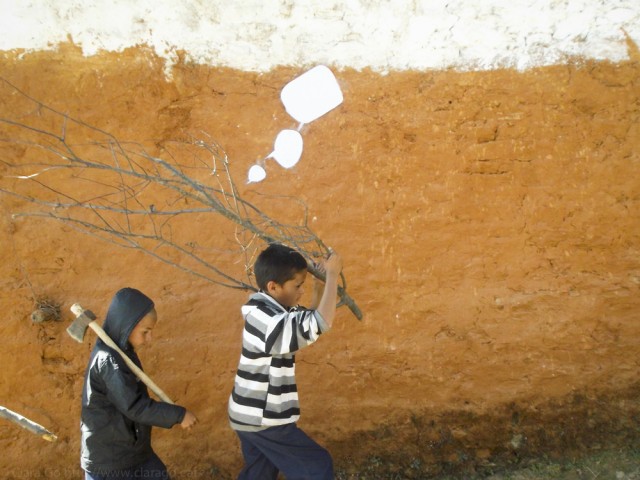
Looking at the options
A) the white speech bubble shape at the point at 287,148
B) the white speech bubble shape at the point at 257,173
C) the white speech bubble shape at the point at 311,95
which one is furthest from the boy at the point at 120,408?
the white speech bubble shape at the point at 311,95

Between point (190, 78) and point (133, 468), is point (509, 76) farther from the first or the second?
point (133, 468)

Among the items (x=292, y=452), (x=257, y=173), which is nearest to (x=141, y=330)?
(x=292, y=452)

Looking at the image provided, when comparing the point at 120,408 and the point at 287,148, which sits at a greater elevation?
the point at 287,148

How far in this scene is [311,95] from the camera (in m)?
3.88

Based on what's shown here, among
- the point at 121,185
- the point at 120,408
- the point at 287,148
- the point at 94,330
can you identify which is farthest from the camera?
the point at 287,148

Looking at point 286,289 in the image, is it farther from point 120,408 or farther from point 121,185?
point 121,185

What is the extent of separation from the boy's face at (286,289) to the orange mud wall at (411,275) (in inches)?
35.2

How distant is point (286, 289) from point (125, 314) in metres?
0.74

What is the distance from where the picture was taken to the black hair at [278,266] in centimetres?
296

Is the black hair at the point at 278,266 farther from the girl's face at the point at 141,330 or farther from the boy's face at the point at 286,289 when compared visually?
the girl's face at the point at 141,330

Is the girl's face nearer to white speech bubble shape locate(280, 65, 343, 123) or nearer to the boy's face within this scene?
the boy's face

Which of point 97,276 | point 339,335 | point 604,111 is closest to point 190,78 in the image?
point 97,276

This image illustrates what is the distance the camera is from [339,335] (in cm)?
391

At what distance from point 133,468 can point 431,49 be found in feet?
8.86
